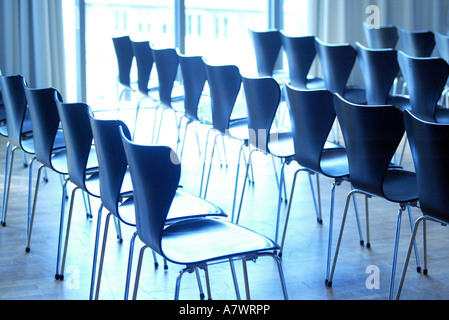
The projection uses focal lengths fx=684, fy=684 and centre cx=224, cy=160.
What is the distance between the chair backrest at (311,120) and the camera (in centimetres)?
340

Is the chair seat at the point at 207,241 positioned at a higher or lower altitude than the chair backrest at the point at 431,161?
lower

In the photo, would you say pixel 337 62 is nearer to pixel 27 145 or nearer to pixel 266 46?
pixel 266 46

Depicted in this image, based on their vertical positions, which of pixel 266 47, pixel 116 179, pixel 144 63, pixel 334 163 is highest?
pixel 266 47

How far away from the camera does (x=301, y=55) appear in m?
5.71

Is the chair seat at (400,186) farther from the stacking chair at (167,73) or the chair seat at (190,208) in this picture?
the stacking chair at (167,73)

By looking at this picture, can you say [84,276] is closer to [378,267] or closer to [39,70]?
[378,267]

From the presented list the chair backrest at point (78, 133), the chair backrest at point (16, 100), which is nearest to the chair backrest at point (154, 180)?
the chair backrest at point (78, 133)

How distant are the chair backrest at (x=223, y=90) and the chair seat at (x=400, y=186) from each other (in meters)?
1.15

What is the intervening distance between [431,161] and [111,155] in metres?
Answer: 1.25

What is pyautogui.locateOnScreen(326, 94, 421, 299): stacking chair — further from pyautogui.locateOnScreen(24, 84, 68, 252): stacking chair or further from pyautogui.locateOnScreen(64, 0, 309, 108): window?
pyautogui.locateOnScreen(64, 0, 309, 108): window

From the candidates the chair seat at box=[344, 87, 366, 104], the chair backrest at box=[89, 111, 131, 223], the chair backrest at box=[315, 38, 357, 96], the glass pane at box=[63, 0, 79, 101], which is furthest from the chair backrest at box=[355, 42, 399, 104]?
the glass pane at box=[63, 0, 79, 101]

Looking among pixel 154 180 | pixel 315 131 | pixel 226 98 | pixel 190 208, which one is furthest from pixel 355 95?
pixel 154 180

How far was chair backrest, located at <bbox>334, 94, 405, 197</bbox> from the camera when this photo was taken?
2.99m
